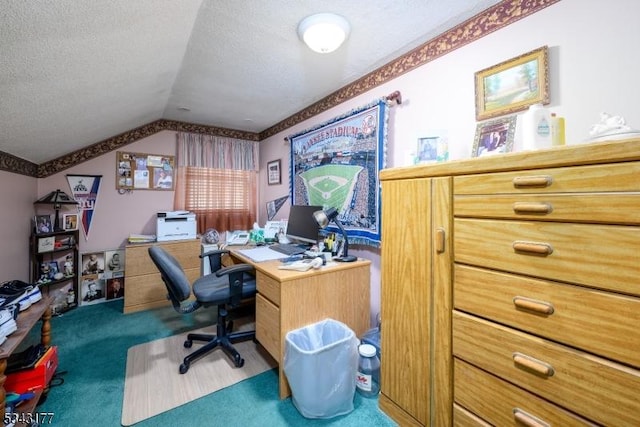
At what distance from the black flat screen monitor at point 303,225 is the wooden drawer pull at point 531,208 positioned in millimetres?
1501

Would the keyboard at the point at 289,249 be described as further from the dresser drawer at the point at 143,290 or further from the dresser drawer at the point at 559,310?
the dresser drawer at the point at 143,290

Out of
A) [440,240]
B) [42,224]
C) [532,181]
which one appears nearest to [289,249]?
[440,240]

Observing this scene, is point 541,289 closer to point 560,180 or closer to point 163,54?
point 560,180

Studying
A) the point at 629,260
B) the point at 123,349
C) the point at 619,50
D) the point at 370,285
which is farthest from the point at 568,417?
the point at 123,349

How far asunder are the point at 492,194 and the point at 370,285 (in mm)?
1272

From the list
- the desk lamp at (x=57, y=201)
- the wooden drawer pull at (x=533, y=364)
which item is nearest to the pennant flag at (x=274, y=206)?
the desk lamp at (x=57, y=201)

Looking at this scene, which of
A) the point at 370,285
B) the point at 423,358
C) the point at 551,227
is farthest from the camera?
the point at 370,285

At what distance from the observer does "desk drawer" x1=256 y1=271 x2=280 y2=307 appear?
5.04ft

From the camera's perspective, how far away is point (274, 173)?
3.52 metres

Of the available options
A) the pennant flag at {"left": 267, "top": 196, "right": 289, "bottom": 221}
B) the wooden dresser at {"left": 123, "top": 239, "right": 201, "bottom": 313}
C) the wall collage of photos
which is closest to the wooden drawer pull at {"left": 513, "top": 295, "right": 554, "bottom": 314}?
the pennant flag at {"left": 267, "top": 196, "right": 289, "bottom": 221}

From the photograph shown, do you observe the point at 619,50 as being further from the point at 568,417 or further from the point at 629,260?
the point at 568,417

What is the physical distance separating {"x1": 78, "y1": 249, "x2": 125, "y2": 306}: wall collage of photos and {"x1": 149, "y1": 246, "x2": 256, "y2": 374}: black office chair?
1702mm

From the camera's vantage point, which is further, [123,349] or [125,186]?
[125,186]

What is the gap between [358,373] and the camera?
1653mm
